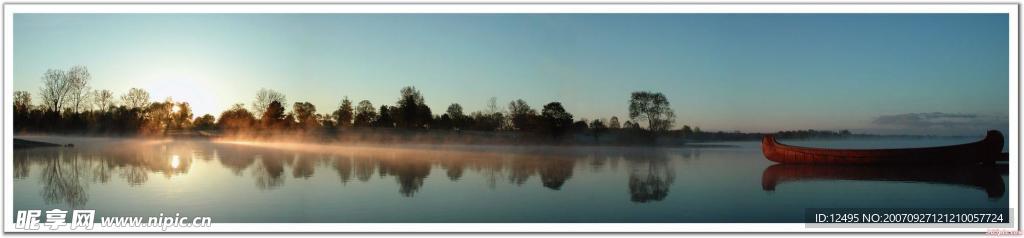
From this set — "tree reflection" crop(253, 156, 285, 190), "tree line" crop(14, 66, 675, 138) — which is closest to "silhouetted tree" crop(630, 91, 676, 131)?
"tree line" crop(14, 66, 675, 138)

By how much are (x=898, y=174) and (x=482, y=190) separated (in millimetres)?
8930

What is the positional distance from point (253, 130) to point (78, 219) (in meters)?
20.2

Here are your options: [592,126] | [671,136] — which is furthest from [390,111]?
[671,136]

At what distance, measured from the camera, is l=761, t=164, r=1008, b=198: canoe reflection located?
1158cm

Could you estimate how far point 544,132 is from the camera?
23.9m

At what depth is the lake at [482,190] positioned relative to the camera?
27.3 feet

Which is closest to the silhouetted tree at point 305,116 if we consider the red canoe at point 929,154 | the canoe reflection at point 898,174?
the canoe reflection at point 898,174

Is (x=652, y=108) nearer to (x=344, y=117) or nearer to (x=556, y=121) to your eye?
(x=556, y=121)

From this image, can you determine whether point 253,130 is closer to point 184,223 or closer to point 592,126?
point 592,126

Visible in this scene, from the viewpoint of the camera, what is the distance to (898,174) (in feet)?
43.1

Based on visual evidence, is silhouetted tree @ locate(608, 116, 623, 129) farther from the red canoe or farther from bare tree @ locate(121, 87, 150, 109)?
bare tree @ locate(121, 87, 150, 109)

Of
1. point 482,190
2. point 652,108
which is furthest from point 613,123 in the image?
point 482,190
